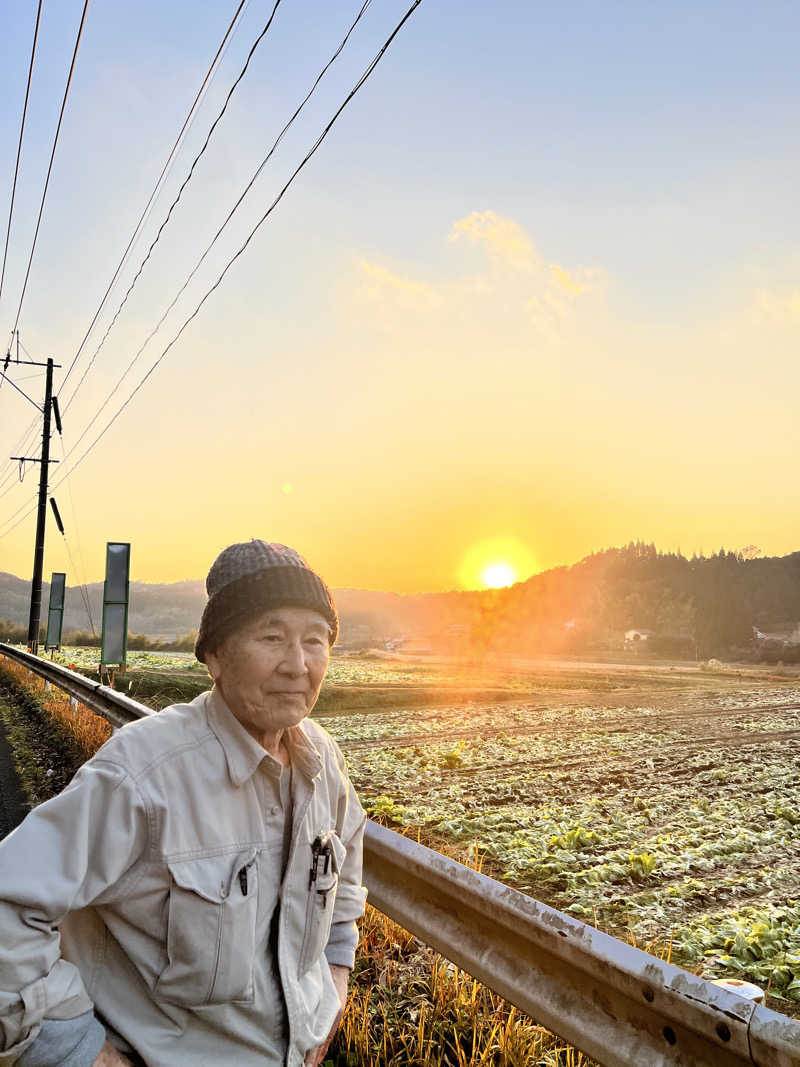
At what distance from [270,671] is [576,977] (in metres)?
1.11

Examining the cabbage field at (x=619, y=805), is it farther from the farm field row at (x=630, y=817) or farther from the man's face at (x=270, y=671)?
the man's face at (x=270, y=671)

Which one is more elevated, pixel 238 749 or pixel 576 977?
pixel 238 749

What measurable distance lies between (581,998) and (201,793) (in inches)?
44.0

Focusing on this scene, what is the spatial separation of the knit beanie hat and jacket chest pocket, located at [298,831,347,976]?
0.55m

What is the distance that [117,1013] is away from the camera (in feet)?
5.59

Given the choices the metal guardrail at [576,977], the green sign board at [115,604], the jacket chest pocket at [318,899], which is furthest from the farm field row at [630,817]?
the green sign board at [115,604]

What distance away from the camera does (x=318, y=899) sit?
6.21 feet

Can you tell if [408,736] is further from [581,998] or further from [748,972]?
[581,998]

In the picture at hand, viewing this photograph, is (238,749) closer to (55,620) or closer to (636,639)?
(55,620)

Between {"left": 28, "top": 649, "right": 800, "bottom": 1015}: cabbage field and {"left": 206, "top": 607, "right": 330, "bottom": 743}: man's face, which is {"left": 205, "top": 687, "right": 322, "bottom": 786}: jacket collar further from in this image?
{"left": 28, "top": 649, "right": 800, "bottom": 1015}: cabbage field

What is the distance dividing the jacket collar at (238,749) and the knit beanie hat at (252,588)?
0.54 ft

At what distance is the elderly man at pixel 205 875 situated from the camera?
1.52 m

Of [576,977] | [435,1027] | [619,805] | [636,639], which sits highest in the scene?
[576,977]

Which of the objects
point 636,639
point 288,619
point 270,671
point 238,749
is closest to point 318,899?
point 238,749
